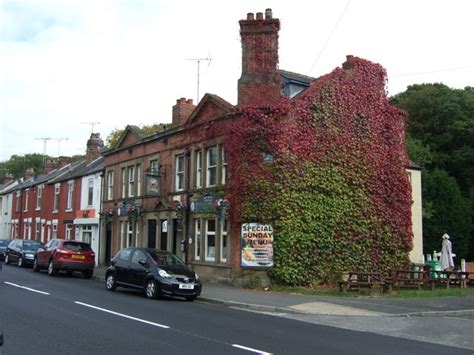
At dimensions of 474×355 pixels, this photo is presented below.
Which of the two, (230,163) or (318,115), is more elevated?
(318,115)

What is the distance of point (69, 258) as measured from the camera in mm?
24141

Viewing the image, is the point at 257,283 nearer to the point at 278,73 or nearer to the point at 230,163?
the point at 230,163

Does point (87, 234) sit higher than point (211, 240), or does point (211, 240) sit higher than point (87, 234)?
point (87, 234)

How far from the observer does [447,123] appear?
45.4 metres

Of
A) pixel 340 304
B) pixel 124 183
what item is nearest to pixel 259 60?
pixel 340 304

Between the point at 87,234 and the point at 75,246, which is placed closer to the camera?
the point at 75,246

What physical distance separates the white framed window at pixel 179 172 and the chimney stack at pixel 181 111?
2047mm

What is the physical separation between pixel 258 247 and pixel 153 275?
525 centimetres

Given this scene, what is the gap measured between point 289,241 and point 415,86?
1459 inches

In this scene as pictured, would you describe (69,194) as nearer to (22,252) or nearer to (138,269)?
(22,252)

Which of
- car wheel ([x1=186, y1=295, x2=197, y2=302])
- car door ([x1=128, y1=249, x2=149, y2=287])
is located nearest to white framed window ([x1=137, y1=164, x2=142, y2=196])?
car door ([x1=128, y1=249, x2=149, y2=287])

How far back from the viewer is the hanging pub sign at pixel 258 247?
20188 millimetres

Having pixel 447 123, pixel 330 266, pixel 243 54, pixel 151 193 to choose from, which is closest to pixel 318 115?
pixel 243 54

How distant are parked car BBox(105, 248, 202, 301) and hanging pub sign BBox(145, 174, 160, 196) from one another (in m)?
8.32
